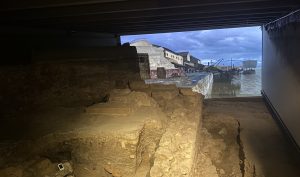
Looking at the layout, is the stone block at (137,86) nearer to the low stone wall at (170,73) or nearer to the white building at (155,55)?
the low stone wall at (170,73)

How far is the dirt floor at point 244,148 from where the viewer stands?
5543 mm

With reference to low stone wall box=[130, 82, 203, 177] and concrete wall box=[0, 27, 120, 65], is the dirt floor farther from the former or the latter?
concrete wall box=[0, 27, 120, 65]

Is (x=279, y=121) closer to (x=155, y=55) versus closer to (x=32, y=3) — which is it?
(x=32, y=3)

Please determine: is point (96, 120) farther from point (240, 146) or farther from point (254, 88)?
point (254, 88)

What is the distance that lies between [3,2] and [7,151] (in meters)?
2.11

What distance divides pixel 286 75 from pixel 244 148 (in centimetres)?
213

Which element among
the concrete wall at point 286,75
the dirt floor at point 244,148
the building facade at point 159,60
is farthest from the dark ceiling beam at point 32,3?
the building facade at point 159,60

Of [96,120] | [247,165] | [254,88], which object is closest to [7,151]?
[96,120]

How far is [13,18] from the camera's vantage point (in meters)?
5.38

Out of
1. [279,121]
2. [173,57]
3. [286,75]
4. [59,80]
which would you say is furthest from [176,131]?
[173,57]

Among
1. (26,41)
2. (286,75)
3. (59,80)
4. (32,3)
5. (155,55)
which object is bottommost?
(286,75)

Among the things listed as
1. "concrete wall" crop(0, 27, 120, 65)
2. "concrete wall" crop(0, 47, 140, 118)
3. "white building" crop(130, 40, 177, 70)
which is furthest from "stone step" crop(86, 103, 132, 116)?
"white building" crop(130, 40, 177, 70)

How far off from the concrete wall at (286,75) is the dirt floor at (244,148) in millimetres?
442

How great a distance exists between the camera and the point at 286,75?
278 inches
